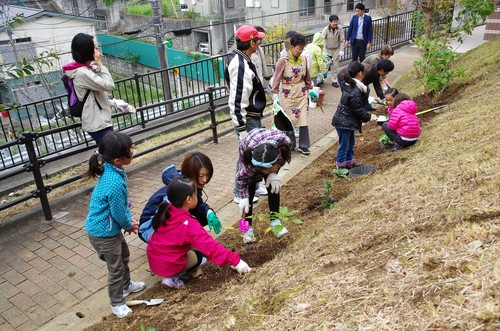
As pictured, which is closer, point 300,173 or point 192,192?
point 192,192

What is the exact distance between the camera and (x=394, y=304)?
6.88 feet

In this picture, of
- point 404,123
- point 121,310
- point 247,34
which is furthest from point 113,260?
point 404,123

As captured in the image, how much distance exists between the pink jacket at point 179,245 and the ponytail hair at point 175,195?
0.12ft

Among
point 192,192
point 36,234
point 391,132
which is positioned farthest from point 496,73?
point 36,234

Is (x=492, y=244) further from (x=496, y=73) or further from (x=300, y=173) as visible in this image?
(x=496, y=73)

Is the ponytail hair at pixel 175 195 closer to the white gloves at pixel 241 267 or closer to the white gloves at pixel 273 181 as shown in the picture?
the white gloves at pixel 241 267

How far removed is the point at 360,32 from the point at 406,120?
5.55 metres

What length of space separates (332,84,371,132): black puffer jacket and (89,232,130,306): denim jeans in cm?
318

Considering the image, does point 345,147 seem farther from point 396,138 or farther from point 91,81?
point 91,81

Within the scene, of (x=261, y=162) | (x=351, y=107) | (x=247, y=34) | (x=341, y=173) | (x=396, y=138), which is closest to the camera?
(x=261, y=162)

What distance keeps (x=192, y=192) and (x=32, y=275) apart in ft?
6.21

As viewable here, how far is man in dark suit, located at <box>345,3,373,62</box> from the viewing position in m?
10.1

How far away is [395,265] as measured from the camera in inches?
95.7

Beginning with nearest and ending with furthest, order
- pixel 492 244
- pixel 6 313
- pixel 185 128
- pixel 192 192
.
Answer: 1. pixel 492 244
2. pixel 192 192
3. pixel 6 313
4. pixel 185 128
